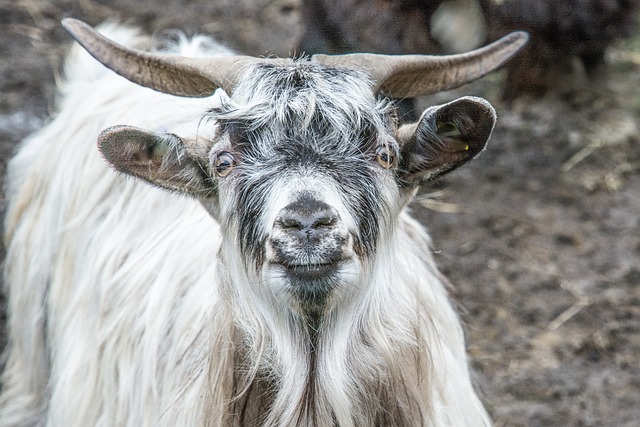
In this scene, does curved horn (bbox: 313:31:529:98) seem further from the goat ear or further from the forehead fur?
Answer: the goat ear

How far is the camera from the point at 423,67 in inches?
140

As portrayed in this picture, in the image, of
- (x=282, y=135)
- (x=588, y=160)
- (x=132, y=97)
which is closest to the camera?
(x=282, y=135)

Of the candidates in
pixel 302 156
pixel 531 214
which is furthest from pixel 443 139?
pixel 531 214

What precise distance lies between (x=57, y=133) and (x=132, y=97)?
1.60 ft

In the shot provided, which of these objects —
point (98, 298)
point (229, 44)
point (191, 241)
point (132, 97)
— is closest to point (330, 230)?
point (191, 241)

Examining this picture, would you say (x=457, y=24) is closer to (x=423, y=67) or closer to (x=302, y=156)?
(x=423, y=67)

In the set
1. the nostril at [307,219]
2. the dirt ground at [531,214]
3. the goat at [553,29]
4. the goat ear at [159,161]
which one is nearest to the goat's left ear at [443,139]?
the nostril at [307,219]

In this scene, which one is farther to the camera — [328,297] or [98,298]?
[98,298]

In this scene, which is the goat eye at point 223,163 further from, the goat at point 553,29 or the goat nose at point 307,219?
the goat at point 553,29

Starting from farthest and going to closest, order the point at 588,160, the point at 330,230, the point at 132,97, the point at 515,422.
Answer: the point at 588,160 < the point at 515,422 < the point at 132,97 < the point at 330,230

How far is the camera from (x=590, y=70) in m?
7.93

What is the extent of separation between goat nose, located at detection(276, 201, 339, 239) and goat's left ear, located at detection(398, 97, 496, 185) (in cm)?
51

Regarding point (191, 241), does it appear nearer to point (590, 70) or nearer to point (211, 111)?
point (211, 111)

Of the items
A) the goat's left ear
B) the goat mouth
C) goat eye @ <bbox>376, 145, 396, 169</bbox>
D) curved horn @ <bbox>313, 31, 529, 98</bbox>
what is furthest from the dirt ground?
the goat mouth
